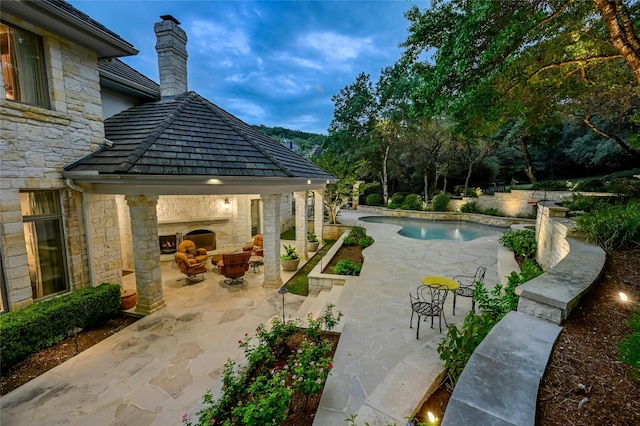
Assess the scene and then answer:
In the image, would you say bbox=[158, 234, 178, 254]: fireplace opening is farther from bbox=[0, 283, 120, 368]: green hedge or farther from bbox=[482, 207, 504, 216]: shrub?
bbox=[482, 207, 504, 216]: shrub

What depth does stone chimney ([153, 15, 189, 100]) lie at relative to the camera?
7621 millimetres

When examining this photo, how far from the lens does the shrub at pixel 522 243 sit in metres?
8.48

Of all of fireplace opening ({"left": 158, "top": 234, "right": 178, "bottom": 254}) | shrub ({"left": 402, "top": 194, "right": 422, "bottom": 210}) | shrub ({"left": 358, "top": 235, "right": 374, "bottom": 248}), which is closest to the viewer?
fireplace opening ({"left": 158, "top": 234, "right": 178, "bottom": 254})

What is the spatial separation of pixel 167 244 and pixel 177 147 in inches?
230

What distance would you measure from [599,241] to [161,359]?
8386 mm

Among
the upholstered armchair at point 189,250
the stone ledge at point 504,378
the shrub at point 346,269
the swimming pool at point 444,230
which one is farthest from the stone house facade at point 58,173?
the swimming pool at point 444,230

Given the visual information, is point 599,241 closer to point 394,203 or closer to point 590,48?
point 590,48

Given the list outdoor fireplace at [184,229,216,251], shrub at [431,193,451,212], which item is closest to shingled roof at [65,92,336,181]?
outdoor fireplace at [184,229,216,251]

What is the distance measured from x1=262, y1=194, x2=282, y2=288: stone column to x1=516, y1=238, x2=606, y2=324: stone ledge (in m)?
5.53

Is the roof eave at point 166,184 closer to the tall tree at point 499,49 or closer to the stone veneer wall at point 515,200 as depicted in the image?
the tall tree at point 499,49

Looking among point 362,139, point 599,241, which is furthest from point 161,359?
point 362,139

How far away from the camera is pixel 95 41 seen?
523 centimetres

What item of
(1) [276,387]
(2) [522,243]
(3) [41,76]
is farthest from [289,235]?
(1) [276,387]

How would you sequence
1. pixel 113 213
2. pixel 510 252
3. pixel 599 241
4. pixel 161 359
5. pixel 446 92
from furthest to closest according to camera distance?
1. pixel 510 252
2. pixel 113 213
3. pixel 446 92
4. pixel 599 241
5. pixel 161 359
